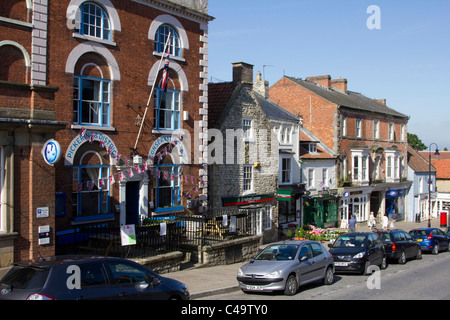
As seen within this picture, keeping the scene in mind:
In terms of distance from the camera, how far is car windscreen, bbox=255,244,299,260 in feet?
48.2

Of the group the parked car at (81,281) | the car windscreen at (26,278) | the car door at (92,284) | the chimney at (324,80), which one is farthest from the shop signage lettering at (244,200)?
the chimney at (324,80)

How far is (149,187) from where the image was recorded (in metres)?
20.5

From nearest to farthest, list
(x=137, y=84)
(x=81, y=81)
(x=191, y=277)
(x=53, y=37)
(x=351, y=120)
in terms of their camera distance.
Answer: (x=191, y=277) < (x=53, y=37) < (x=81, y=81) < (x=137, y=84) < (x=351, y=120)

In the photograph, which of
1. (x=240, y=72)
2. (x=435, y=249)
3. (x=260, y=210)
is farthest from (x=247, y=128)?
(x=435, y=249)

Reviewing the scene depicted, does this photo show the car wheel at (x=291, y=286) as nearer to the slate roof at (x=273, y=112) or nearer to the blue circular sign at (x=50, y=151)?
the blue circular sign at (x=50, y=151)

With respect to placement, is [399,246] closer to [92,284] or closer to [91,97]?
[91,97]

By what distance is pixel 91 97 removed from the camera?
60.7 feet

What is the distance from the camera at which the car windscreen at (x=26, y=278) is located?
334 inches

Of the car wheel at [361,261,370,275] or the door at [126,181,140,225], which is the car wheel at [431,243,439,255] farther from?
the door at [126,181,140,225]

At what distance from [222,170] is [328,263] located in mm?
10632

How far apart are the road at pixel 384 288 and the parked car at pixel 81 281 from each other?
12.7 ft

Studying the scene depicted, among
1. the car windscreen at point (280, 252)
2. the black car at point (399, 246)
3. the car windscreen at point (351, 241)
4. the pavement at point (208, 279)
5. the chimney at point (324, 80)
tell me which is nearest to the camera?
the pavement at point (208, 279)
